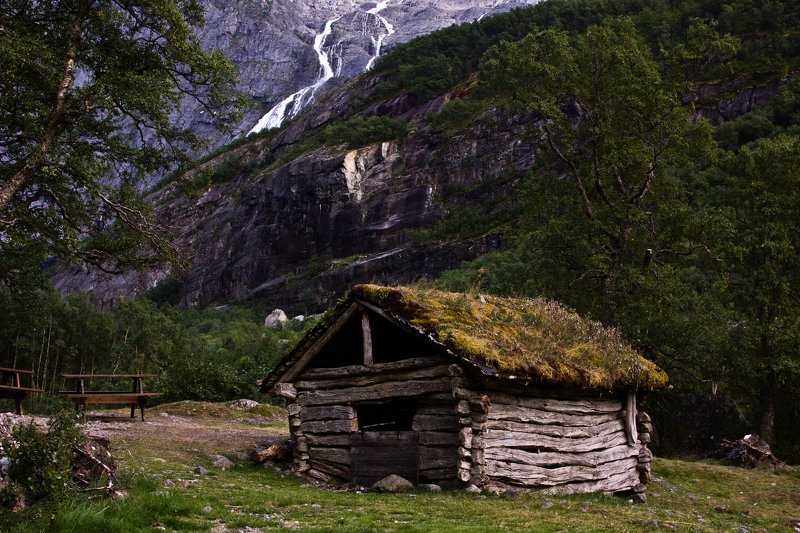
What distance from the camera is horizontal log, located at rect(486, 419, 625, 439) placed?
14.7m

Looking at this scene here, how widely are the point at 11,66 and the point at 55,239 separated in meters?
4.86

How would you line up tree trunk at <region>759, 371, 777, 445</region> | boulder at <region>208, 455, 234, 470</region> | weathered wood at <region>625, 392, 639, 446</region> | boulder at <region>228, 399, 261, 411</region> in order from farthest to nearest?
boulder at <region>228, 399, 261, 411</region>
tree trunk at <region>759, 371, 777, 445</region>
weathered wood at <region>625, 392, 639, 446</region>
boulder at <region>208, 455, 234, 470</region>

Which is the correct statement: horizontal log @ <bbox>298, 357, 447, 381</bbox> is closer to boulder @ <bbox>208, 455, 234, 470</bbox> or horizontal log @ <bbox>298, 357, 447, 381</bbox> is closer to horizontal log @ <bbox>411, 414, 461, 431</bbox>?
horizontal log @ <bbox>411, 414, 461, 431</bbox>

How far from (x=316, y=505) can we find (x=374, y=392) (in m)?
4.25

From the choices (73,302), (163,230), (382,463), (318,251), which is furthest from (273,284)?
(382,463)

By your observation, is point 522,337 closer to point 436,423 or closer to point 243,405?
point 436,423

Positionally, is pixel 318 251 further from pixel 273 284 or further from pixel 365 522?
pixel 365 522

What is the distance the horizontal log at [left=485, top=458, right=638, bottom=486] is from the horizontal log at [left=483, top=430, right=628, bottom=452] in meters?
0.42

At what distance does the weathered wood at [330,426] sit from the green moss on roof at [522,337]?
3.09 m

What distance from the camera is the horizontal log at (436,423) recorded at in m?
14.5

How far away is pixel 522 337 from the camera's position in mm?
15812

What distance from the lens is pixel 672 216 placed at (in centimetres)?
2931

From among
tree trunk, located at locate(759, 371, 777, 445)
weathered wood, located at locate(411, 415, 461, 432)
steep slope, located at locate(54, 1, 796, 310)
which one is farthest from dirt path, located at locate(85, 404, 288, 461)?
steep slope, located at locate(54, 1, 796, 310)

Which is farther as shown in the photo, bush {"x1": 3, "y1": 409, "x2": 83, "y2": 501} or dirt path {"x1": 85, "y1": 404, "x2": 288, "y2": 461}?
dirt path {"x1": 85, "y1": 404, "x2": 288, "y2": 461}
